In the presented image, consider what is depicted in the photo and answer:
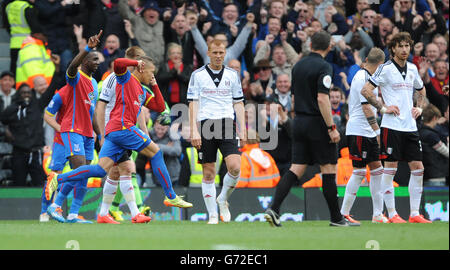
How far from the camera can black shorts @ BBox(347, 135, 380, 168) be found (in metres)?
12.0

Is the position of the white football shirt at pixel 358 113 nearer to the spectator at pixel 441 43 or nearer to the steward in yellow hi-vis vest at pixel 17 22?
the spectator at pixel 441 43

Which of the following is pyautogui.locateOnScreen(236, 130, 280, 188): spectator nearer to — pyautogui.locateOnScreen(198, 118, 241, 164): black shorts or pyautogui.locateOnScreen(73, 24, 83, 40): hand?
pyautogui.locateOnScreen(198, 118, 241, 164): black shorts

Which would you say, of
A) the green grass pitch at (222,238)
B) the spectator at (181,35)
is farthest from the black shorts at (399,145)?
the spectator at (181,35)

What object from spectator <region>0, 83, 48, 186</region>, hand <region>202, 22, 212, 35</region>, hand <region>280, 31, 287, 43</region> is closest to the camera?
spectator <region>0, 83, 48, 186</region>

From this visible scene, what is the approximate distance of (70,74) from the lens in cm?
1151

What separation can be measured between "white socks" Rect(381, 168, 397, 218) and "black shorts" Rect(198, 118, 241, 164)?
245cm

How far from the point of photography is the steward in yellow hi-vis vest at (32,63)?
1686cm

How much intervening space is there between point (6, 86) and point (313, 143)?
8.23 metres

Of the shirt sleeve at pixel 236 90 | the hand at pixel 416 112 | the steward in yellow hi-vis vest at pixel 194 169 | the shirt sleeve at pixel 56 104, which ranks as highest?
the shirt sleeve at pixel 236 90

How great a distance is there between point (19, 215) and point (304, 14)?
300 inches

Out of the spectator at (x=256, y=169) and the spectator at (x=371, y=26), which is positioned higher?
the spectator at (x=371, y=26)

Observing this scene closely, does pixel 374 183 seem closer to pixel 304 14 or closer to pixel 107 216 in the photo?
pixel 107 216

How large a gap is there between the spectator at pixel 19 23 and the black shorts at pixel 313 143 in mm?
8551

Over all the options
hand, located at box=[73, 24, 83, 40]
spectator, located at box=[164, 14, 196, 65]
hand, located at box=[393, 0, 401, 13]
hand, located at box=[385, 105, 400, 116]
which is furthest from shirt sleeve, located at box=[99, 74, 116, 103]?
hand, located at box=[393, 0, 401, 13]
